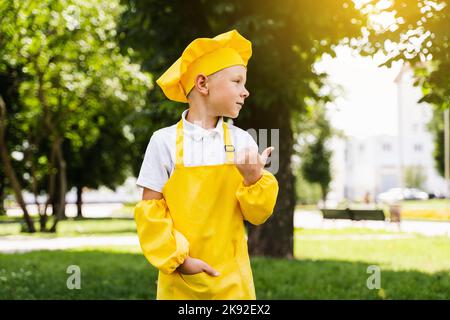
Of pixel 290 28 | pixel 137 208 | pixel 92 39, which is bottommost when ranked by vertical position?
pixel 137 208

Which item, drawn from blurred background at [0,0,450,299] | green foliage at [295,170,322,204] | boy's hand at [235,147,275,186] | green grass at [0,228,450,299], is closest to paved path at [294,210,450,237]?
blurred background at [0,0,450,299]

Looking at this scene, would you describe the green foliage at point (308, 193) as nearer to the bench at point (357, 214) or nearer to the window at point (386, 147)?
the window at point (386, 147)

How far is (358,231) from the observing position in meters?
21.9

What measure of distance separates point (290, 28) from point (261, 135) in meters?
6.95

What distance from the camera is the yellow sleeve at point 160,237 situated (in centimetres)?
266

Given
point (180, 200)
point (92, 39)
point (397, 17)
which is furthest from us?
point (92, 39)

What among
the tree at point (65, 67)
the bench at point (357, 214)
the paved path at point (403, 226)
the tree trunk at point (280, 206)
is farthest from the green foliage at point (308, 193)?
the tree trunk at point (280, 206)

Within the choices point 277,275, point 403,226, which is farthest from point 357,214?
point 277,275

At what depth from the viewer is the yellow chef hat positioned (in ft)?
9.19

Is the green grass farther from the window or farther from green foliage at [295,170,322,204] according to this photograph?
the window

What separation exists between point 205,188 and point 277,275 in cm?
652
